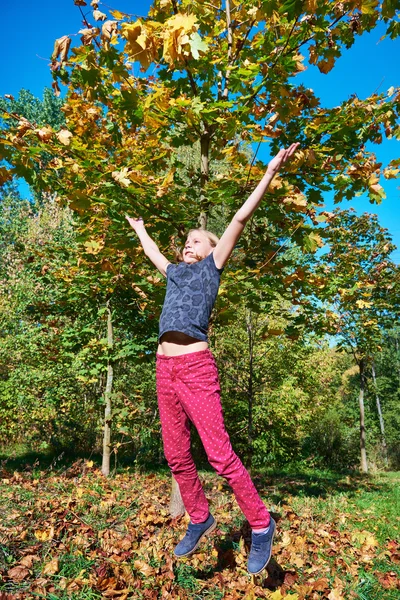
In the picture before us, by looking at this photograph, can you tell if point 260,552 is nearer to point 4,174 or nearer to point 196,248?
point 196,248

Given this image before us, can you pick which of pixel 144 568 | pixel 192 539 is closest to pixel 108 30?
pixel 192 539

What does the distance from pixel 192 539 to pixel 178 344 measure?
1131mm

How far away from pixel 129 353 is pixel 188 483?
4177mm

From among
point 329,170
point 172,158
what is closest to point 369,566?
point 329,170

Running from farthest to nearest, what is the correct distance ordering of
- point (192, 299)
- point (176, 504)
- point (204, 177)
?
point (176, 504), point (204, 177), point (192, 299)

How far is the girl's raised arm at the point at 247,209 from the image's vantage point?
2113 mm

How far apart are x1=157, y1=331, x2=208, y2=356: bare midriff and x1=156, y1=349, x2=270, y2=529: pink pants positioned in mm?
31

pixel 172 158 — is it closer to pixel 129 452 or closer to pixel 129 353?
pixel 129 353

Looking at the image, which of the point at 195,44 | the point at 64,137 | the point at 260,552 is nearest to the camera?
the point at 195,44

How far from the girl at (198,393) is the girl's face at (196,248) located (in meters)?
0.08

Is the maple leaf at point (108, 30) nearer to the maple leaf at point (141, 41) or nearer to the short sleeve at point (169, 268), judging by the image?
the maple leaf at point (141, 41)

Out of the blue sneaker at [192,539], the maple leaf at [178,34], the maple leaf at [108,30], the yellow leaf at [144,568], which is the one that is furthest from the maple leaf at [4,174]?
the yellow leaf at [144,568]

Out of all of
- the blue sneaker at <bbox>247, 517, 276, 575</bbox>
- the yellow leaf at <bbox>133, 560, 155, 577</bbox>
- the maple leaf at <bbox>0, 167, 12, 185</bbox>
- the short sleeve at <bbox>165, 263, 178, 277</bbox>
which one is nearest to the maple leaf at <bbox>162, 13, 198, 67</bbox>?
the short sleeve at <bbox>165, 263, 178, 277</bbox>

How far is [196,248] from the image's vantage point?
258 cm
